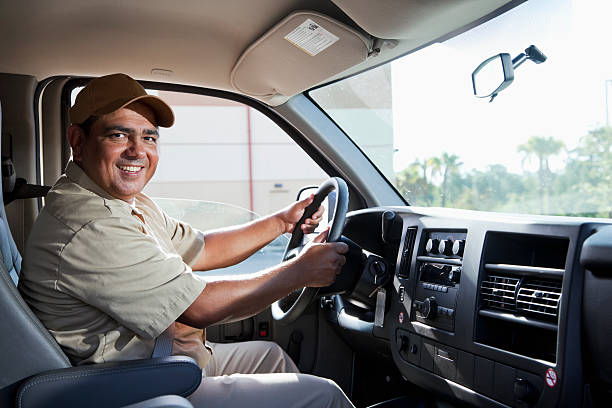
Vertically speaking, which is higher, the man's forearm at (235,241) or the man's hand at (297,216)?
the man's hand at (297,216)

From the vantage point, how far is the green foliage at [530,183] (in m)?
2.06

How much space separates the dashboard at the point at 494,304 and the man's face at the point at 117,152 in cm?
89

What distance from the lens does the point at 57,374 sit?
138 centimetres

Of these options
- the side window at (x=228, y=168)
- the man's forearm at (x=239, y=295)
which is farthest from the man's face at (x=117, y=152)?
the side window at (x=228, y=168)

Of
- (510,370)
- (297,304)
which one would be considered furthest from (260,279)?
(510,370)

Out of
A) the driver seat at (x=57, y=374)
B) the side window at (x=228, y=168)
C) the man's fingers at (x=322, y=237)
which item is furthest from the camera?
the side window at (x=228, y=168)

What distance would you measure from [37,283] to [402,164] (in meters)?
1.92

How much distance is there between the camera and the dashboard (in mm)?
1460

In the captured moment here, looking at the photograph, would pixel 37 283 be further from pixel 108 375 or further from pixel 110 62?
pixel 110 62

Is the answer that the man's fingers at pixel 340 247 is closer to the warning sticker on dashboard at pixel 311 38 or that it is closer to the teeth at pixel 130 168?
the teeth at pixel 130 168

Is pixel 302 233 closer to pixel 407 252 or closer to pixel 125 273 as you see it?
pixel 407 252

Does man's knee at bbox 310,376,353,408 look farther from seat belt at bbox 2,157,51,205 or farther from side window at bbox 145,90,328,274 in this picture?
side window at bbox 145,90,328,274

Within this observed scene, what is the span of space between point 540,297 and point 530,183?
917 millimetres

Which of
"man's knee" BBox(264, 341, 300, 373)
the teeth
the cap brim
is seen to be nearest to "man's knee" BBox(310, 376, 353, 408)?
"man's knee" BBox(264, 341, 300, 373)
